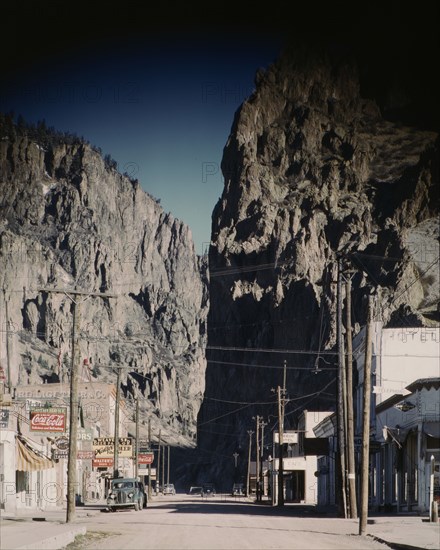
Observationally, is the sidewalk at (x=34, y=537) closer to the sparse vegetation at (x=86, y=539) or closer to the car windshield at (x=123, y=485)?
the sparse vegetation at (x=86, y=539)

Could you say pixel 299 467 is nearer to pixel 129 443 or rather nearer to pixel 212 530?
pixel 129 443

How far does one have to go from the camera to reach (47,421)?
2403 inches

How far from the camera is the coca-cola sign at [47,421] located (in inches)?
2375

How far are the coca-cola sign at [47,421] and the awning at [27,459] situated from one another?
1.21 metres

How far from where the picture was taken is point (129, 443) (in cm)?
9838

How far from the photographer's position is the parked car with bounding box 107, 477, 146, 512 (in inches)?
2436

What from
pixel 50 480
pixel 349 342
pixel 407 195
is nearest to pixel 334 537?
pixel 349 342

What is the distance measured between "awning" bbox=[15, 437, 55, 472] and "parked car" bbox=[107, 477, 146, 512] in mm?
4092

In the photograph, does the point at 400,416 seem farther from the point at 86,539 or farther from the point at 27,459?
the point at 86,539

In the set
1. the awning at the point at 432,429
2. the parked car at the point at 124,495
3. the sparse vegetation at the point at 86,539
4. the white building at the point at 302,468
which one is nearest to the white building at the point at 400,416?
the awning at the point at 432,429

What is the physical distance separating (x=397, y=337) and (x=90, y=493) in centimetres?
4485

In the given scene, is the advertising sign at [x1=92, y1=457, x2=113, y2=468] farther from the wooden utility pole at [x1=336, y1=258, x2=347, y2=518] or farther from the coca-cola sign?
the wooden utility pole at [x1=336, y1=258, x2=347, y2=518]

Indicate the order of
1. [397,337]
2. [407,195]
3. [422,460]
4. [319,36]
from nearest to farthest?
1. [319,36]
2. [422,460]
3. [397,337]
4. [407,195]

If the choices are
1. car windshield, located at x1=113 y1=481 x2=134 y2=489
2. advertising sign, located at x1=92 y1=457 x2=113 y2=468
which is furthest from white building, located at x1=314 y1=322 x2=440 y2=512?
advertising sign, located at x1=92 y1=457 x2=113 y2=468
